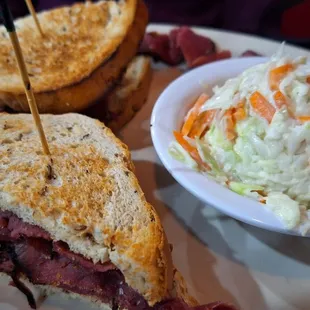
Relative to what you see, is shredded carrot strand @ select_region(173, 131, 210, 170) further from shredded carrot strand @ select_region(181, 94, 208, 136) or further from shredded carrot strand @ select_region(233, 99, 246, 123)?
shredded carrot strand @ select_region(233, 99, 246, 123)

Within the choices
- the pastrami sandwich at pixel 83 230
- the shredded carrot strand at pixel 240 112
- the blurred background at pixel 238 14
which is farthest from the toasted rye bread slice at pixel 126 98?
the blurred background at pixel 238 14

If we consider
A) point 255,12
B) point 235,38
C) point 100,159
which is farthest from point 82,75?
point 255,12

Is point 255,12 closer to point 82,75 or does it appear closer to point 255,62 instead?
point 255,62

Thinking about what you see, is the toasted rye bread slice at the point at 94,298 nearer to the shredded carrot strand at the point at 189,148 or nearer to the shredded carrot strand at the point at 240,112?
the shredded carrot strand at the point at 189,148

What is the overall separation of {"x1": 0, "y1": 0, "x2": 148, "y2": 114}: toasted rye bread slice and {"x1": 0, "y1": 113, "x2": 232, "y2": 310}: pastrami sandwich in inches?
→ 10.5

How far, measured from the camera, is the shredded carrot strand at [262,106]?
62.9 inches

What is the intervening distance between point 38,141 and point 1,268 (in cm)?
47

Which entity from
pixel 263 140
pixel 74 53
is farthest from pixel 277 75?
pixel 74 53

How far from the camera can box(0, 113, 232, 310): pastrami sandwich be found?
1.38 metres

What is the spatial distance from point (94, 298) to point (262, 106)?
866 mm

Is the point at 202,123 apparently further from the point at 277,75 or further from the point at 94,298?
the point at 94,298

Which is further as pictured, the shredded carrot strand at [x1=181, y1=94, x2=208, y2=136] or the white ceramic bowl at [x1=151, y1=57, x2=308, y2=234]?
the shredded carrot strand at [x1=181, y1=94, x2=208, y2=136]

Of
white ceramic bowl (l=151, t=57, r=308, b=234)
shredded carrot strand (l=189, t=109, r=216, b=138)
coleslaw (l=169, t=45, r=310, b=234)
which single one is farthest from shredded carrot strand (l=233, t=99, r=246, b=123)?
white ceramic bowl (l=151, t=57, r=308, b=234)

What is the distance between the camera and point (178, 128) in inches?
72.5
